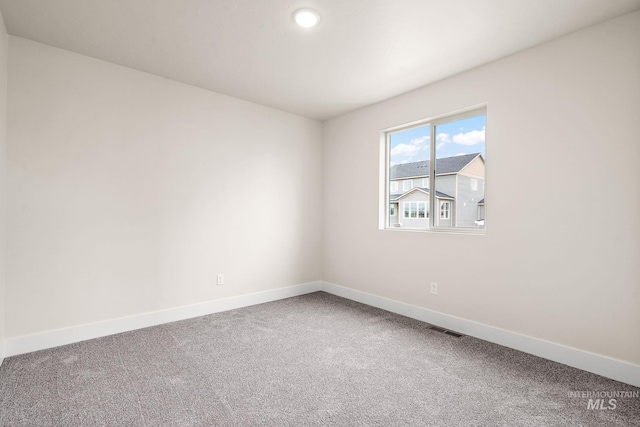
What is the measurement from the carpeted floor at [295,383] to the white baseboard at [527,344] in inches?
3.0

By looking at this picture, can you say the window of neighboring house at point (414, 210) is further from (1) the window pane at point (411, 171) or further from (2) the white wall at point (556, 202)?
(2) the white wall at point (556, 202)

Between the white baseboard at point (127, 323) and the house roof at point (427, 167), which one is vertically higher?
the house roof at point (427, 167)

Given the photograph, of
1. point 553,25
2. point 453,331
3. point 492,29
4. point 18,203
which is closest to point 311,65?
point 492,29

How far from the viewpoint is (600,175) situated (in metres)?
2.30

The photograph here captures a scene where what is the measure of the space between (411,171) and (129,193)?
311 cm

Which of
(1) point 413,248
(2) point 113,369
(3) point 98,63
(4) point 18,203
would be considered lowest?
(2) point 113,369

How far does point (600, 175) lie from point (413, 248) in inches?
69.0

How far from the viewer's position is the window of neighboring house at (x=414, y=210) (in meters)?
3.63

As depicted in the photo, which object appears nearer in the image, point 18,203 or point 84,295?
point 18,203

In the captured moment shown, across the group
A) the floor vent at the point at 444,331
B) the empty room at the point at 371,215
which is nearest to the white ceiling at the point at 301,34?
the empty room at the point at 371,215

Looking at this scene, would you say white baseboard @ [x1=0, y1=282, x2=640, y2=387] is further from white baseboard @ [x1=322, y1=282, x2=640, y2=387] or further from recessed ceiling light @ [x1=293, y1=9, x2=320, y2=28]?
recessed ceiling light @ [x1=293, y1=9, x2=320, y2=28]

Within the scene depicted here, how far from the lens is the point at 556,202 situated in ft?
8.23

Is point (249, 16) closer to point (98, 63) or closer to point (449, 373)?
point (98, 63)

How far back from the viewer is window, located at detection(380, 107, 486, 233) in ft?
10.3
